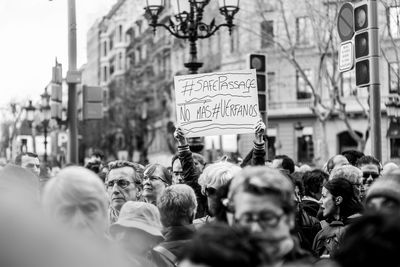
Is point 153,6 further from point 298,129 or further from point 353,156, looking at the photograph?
point 298,129

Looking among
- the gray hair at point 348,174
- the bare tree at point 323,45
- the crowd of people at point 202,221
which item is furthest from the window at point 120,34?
the crowd of people at point 202,221

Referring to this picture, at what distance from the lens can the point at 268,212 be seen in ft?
11.1

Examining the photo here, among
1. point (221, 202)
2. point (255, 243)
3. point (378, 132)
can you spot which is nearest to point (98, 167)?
point (378, 132)

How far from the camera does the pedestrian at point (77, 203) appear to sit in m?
3.89

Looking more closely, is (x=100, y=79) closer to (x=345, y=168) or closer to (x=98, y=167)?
(x=98, y=167)

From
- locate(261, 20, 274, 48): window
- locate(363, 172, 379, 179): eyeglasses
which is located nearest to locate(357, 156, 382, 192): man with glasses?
locate(363, 172, 379, 179): eyeglasses

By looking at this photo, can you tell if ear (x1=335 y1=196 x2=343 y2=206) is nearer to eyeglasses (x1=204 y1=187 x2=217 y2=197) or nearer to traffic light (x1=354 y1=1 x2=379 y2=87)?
eyeglasses (x1=204 y1=187 x2=217 y2=197)

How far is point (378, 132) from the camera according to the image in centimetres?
1095

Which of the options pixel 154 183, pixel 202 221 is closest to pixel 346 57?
pixel 154 183

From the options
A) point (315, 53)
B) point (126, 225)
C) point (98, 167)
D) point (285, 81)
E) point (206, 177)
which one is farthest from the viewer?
point (285, 81)

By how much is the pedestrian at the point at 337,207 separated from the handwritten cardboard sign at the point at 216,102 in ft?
6.62

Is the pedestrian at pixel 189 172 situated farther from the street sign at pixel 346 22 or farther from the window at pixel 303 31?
the window at pixel 303 31

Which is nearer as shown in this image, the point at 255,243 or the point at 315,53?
the point at 255,243

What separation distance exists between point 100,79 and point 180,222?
319 ft
